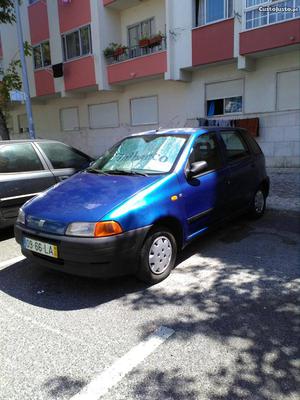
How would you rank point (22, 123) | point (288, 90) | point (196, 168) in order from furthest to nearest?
point (22, 123)
point (288, 90)
point (196, 168)

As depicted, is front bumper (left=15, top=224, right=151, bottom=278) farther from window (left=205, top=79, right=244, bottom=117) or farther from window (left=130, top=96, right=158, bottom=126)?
window (left=130, top=96, right=158, bottom=126)

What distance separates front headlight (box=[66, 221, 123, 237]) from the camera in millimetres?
3381

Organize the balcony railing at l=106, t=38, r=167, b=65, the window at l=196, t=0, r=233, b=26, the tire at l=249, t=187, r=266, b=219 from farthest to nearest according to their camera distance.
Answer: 1. the balcony railing at l=106, t=38, r=167, b=65
2. the window at l=196, t=0, r=233, b=26
3. the tire at l=249, t=187, r=266, b=219

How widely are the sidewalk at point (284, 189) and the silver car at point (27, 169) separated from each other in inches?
162

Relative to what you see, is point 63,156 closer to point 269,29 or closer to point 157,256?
point 157,256

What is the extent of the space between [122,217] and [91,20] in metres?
14.5

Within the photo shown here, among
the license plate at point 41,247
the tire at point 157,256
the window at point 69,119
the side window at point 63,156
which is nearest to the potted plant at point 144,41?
the window at point 69,119

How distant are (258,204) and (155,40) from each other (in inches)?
394

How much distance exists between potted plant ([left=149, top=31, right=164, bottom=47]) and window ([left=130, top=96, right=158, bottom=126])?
6.84 ft

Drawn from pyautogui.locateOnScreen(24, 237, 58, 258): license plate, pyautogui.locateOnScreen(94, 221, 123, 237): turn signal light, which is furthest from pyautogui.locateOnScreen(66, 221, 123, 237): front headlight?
pyautogui.locateOnScreen(24, 237, 58, 258): license plate

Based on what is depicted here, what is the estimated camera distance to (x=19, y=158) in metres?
5.80

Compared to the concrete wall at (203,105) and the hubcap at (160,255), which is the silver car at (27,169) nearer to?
the hubcap at (160,255)

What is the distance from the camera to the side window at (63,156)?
6219 millimetres

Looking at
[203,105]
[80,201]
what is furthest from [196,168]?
[203,105]
